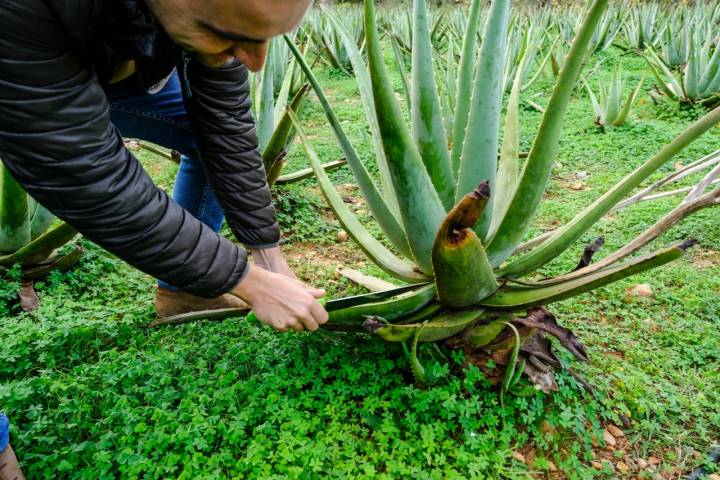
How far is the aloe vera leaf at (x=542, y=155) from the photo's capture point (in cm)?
121

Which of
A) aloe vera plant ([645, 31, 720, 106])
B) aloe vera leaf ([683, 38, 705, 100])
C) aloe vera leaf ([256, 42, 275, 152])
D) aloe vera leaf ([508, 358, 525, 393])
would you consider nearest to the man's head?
aloe vera leaf ([508, 358, 525, 393])

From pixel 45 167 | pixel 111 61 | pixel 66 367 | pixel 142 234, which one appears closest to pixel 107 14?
pixel 111 61

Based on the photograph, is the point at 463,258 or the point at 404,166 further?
the point at 404,166

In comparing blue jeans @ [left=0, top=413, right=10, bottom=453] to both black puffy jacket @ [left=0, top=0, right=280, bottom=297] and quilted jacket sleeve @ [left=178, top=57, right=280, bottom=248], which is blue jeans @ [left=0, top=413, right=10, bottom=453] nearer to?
black puffy jacket @ [left=0, top=0, right=280, bottom=297]

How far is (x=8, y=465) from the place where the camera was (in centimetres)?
131

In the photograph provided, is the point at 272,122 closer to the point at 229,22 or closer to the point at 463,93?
the point at 463,93

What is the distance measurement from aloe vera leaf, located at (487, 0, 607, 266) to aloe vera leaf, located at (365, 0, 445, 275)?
21 centimetres

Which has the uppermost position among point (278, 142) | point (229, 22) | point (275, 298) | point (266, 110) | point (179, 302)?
point (229, 22)

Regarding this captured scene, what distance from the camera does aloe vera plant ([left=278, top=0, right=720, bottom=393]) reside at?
55.1 inches

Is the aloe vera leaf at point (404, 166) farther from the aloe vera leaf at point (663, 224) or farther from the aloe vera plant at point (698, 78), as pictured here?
the aloe vera plant at point (698, 78)

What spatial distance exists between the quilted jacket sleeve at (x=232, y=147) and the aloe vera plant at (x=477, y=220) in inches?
8.4

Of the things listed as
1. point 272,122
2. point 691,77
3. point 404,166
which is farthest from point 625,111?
point 404,166

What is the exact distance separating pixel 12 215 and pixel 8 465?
1264 millimetres

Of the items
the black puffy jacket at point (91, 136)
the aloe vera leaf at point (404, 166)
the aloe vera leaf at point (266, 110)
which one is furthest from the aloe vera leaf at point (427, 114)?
the aloe vera leaf at point (266, 110)
